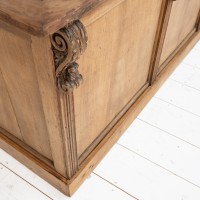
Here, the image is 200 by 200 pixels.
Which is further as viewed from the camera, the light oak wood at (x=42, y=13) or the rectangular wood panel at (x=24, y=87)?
the rectangular wood panel at (x=24, y=87)

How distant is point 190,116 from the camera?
1.70 metres

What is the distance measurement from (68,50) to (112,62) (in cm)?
40

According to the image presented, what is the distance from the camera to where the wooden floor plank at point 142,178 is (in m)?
1.33

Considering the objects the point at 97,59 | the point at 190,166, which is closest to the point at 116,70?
the point at 97,59

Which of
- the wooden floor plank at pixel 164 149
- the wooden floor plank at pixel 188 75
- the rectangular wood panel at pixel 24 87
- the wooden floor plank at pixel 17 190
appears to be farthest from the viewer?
the wooden floor plank at pixel 188 75

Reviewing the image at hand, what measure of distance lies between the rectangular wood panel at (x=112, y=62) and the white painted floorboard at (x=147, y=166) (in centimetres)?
22

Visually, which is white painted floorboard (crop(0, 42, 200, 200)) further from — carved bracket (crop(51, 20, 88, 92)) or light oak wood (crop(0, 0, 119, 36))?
light oak wood (crop(0, 0, 119, 36))

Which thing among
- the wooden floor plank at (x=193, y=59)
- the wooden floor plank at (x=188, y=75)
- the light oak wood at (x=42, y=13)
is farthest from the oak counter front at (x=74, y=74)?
the wooden floor plank at (x=193, y=59)

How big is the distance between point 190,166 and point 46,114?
87cm

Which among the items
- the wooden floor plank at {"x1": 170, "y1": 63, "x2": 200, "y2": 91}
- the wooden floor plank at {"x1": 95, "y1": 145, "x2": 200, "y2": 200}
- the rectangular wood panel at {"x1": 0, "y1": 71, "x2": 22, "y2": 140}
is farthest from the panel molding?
the wooden floor plank at {"x1": 170, "y1": 63, "x2": 200, "y2": 91}

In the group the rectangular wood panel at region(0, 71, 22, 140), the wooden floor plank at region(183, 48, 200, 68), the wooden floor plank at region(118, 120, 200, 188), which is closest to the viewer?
the rectangular wood panel at region(0, 71, 22, 140)

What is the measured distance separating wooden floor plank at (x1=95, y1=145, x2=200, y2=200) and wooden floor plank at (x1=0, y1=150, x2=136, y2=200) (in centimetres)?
3

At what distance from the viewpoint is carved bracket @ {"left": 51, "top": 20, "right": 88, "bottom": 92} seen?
69 centimetres

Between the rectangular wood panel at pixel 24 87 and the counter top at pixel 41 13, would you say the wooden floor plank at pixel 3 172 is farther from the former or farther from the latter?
the counter top at pixel 41 13
